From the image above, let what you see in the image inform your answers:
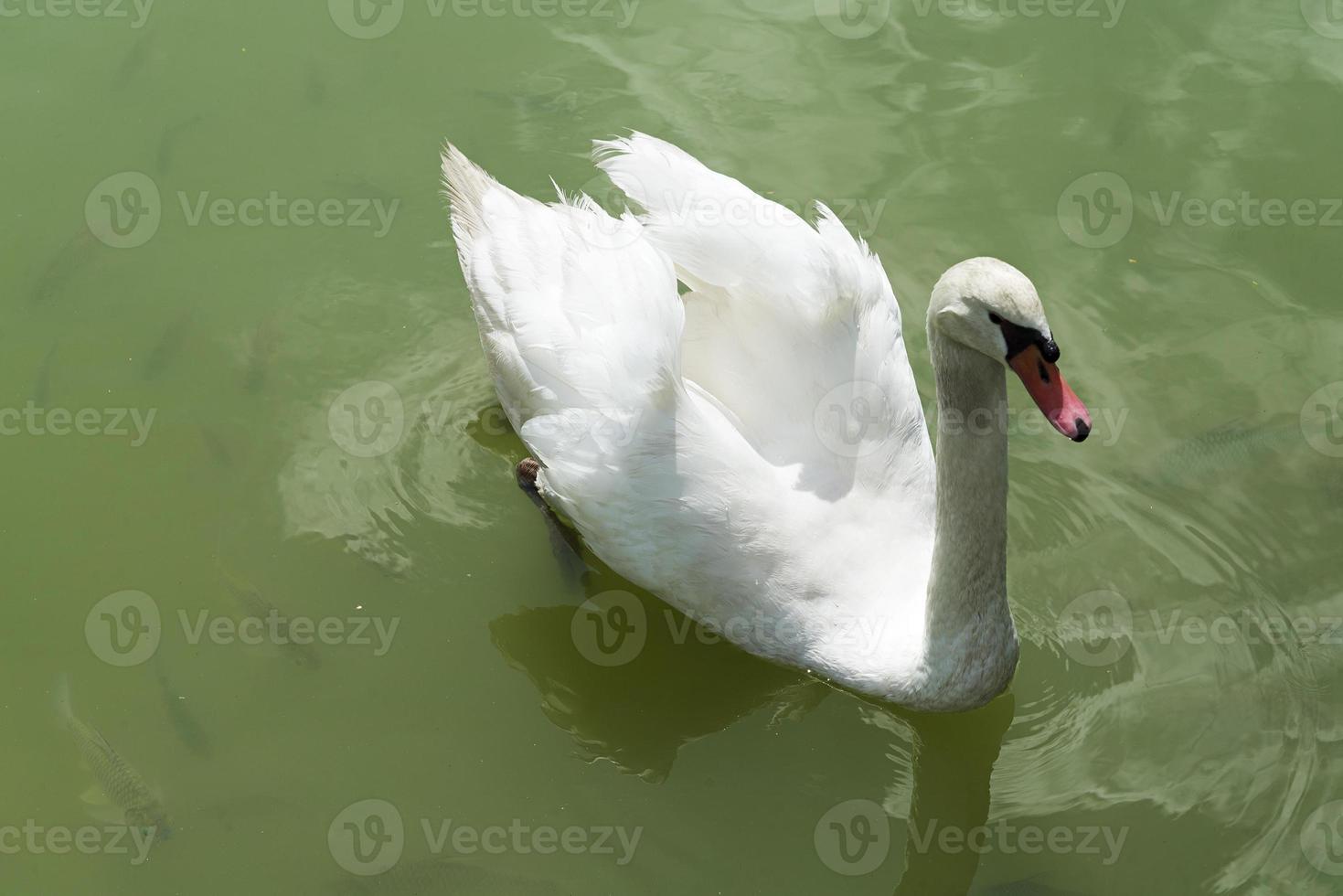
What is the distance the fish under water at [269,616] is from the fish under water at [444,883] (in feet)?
2.93

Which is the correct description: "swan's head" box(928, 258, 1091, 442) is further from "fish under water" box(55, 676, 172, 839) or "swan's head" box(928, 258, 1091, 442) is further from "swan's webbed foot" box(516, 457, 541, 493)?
"fish under water" box(55, 676, 172, 839)

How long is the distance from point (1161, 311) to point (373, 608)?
11.8ft

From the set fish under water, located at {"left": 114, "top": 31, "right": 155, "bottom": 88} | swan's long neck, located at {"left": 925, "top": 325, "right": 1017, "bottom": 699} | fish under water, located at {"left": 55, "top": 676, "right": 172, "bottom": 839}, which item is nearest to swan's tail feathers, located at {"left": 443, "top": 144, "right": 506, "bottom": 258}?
swan's long neck, located at {"left": 925, "top": 325, "right": 1017, "bottom": 699}

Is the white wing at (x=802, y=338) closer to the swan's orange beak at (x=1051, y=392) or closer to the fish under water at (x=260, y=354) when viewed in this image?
the swan's orange beak at (x=1051, y=392)

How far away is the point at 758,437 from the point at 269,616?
1.99m

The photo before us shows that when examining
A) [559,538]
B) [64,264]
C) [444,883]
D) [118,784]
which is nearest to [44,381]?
[64,264]

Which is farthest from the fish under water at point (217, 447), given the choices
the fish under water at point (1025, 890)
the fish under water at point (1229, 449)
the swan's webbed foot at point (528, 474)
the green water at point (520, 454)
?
the fish under water at point (1229, 449)

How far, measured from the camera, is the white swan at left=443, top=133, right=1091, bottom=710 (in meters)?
4.39

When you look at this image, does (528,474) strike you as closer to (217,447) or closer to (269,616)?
(269,616)

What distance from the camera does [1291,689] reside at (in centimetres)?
489

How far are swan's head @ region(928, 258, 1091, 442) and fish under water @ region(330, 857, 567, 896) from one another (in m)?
2.22

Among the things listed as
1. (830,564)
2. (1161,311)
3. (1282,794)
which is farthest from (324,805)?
(1161,311)

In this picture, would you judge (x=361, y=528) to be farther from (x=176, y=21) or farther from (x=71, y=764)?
(x=176, y=21)

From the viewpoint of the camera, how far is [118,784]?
4797 mm
